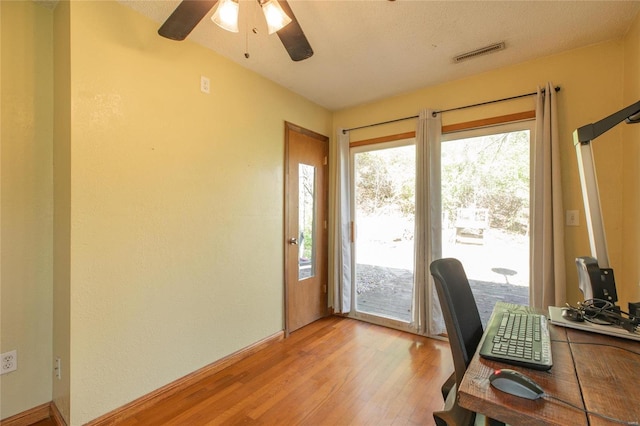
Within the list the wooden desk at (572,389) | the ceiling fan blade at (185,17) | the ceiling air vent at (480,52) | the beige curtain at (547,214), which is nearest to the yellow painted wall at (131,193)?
the beige curtain at (547,214)

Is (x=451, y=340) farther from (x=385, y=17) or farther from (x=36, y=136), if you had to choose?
(x=36, y=136)

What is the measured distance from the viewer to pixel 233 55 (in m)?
2.31

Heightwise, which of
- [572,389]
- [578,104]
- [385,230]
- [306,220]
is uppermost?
[578,104]

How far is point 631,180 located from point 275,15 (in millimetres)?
2460

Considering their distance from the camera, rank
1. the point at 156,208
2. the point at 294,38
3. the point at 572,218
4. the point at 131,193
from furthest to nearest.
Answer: the point at 572,218 → the point at 156,208 → the point at 131,193 → the point at 294,38

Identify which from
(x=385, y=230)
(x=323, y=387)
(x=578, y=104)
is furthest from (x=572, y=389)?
Result: (x=385, y=230)

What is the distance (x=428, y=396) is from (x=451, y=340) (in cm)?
124

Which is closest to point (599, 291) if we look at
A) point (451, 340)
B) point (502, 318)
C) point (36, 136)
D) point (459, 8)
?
point (502, 318)

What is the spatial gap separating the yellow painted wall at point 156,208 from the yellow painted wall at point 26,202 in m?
0.35

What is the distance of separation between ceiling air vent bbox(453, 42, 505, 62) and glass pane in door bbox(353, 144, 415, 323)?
90cm

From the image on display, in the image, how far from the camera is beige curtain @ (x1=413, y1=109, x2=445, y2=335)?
2742mm

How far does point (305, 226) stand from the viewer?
319 cm

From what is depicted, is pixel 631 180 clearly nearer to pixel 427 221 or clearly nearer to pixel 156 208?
pixel 427 221

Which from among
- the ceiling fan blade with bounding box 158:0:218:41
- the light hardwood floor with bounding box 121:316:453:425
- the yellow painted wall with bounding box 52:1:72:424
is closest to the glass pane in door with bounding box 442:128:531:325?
the light hardwood floor with bounding box 121:316:453:425
